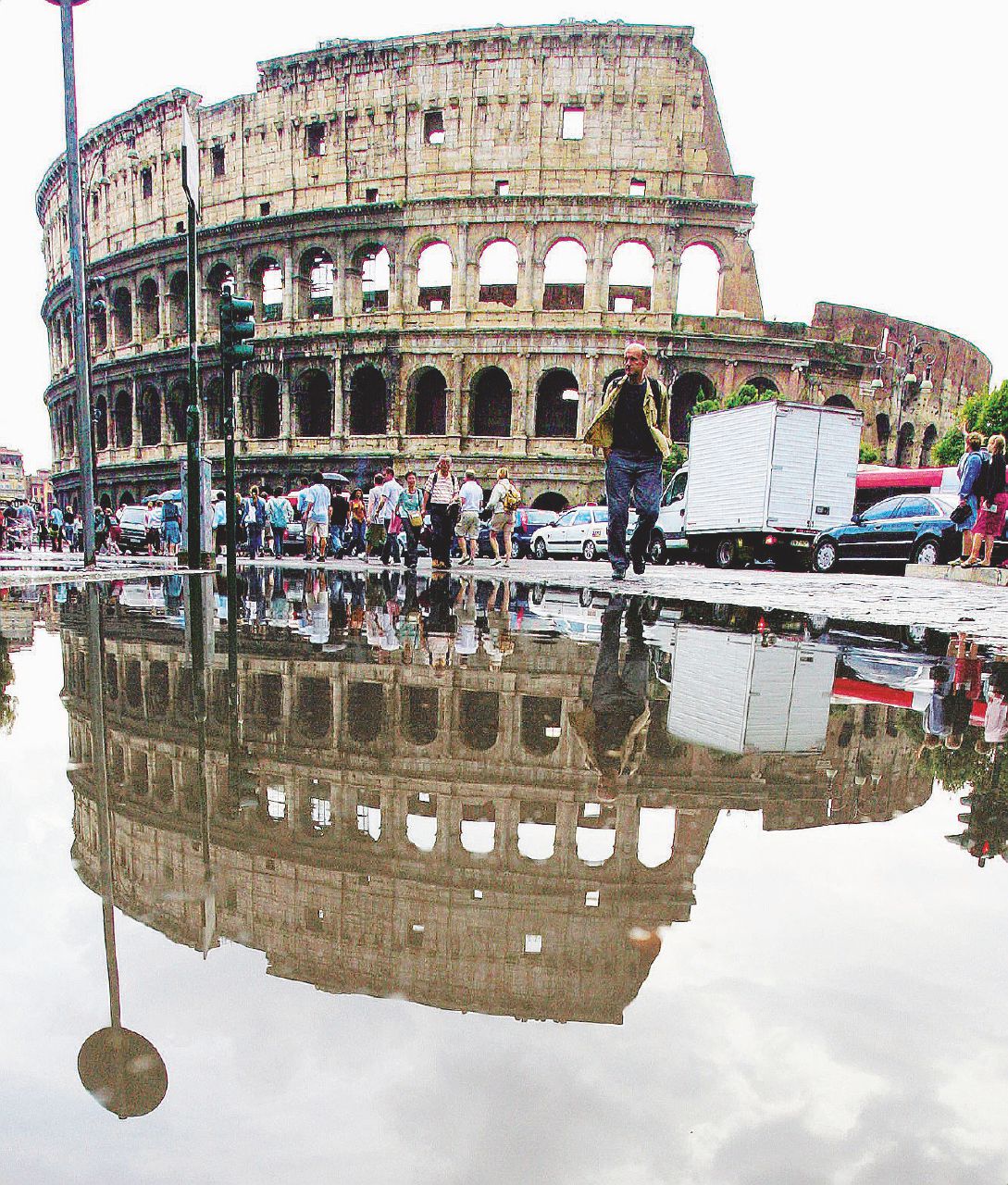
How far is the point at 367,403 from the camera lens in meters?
34.4

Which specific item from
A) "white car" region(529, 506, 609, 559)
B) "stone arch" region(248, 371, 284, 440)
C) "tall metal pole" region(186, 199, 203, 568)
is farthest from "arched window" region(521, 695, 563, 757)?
"stone arch" region(248, 371, 284, 440)

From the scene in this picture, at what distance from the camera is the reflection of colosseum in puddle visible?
118 cm

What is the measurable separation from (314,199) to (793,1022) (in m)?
36.8

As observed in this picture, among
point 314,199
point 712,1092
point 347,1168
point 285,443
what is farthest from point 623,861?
point 314,199

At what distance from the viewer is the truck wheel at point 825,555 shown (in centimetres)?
1661

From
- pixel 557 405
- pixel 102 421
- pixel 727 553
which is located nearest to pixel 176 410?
pixel 102 421

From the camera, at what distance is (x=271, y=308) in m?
36.2

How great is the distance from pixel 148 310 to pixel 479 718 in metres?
41.1

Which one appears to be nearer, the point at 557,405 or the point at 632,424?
the point at 632,424

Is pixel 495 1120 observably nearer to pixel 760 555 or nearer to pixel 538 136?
pixel 760 555

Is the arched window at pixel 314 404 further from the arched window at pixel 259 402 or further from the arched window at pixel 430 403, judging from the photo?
the arched window at pixel 430 403

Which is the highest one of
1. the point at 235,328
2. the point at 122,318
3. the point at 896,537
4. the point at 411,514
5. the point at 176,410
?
the point at 122,318

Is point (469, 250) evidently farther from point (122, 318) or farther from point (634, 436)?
point (634, 436)

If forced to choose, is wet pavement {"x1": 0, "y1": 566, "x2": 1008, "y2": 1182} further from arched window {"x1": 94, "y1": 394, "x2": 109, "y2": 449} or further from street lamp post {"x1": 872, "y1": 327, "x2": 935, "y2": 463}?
arched window {"x1": 94, "y1": 394, "x2": 109, "y2": 449}
